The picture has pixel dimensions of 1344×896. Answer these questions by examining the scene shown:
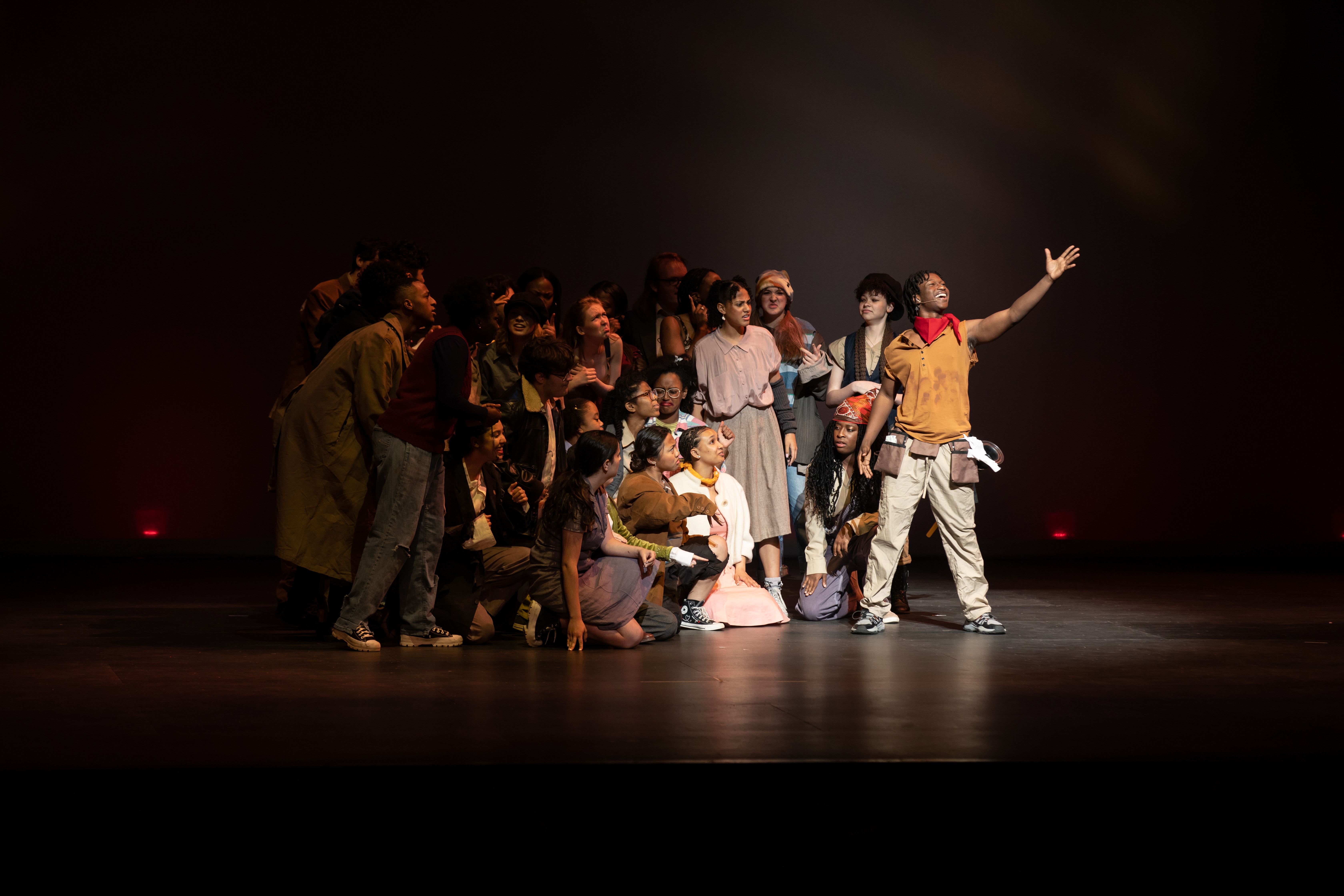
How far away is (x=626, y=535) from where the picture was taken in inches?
170

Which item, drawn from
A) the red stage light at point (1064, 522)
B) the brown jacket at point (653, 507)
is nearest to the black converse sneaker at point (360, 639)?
the brown jacket at point (653, 507)

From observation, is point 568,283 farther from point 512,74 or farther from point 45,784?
point 45,784

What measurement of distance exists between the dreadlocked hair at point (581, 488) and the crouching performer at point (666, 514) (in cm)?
44

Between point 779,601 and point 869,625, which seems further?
point 779,601

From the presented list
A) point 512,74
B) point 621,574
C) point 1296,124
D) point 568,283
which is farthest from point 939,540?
point 621,574

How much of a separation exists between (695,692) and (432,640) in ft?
4.16

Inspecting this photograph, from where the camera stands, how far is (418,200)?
298 inches

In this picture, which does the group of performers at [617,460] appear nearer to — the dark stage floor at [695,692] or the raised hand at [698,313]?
the raised hand at [698,313]

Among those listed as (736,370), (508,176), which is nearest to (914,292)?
(736,370)

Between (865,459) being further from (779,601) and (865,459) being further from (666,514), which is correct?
(666,514)

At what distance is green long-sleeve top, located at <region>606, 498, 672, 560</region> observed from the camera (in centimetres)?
425

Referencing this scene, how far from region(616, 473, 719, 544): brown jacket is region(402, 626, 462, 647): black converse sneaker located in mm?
690

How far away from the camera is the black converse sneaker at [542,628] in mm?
4203

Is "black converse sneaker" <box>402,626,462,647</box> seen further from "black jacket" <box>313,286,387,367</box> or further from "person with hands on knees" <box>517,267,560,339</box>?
"person with hands on knees" <box>517,267,560,339</box>
